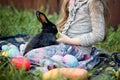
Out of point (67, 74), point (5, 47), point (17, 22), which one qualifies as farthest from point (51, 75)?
point (17, 22)

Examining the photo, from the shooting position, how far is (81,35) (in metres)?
4.51

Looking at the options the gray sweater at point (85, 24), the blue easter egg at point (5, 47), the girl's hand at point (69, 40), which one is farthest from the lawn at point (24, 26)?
the blue easter egg at point (5, 47)

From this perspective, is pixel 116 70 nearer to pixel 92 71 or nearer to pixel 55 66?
pixel 92 71

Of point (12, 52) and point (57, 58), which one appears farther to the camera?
point (12, 52)

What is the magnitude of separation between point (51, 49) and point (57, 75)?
90 cm

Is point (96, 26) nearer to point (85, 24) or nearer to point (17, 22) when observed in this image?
point (85, 24)

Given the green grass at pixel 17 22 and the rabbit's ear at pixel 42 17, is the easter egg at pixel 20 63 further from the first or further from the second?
the green grass at pixel 17 22

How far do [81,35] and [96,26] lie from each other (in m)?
0.21

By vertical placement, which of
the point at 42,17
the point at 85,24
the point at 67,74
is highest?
the point at 42,17

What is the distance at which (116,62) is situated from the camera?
432cm

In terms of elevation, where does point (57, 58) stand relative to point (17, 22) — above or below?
below

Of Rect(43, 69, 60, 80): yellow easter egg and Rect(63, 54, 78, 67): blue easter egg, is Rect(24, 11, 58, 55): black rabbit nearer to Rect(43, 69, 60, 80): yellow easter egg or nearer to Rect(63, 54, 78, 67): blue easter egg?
Rect(63, 54, 78, 67): blue easter egg

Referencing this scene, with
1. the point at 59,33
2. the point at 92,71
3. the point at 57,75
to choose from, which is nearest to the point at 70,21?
the point at 59,33

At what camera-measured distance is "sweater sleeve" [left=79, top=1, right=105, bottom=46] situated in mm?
4379
